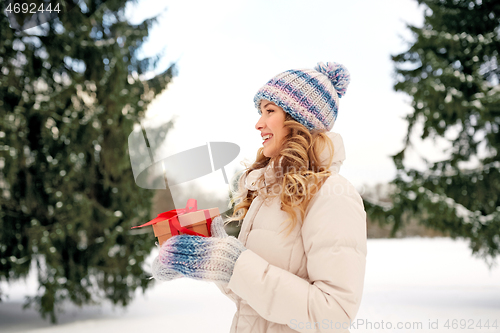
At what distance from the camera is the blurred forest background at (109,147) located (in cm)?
561

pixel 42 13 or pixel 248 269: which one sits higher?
pixel 42 13

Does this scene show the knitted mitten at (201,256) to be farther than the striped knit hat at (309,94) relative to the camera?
No

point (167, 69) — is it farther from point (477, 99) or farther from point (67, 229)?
point (477, 99)

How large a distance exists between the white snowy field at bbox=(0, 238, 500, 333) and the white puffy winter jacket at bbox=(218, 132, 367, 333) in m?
3.08

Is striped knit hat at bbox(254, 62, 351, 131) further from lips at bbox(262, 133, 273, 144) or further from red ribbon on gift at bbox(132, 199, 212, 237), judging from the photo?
red ribbon on gift at bbox(132, 199, 212, 237)

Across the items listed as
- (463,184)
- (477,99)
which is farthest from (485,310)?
(477,99)

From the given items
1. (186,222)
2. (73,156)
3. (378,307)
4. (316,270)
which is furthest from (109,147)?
(316,270)

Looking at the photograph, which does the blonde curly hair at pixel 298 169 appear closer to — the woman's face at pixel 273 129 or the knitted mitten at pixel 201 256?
the woman's face at pixel 273 129

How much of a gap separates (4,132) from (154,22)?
2933 millimetres

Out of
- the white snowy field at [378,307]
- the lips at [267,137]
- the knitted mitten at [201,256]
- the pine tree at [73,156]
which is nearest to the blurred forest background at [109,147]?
the pine tree at [73,156]

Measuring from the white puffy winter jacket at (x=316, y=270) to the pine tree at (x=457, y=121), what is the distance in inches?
197

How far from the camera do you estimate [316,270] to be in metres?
1.15

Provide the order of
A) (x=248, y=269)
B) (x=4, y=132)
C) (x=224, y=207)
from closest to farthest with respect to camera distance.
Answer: (x=248, y=269)
(x=224, y=207)
(x=4, y=132)

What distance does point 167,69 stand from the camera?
21.8ft
